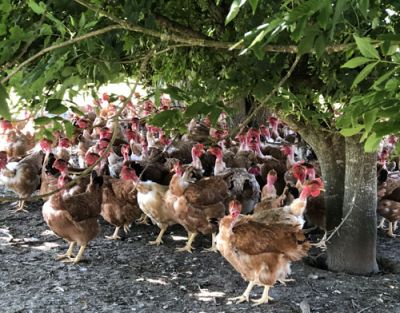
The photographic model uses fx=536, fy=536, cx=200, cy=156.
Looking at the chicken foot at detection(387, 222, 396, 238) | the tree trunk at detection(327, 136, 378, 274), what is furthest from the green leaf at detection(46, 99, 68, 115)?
the chicken foot at detection(387, 222, 396, 238)

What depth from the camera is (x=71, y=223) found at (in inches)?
241

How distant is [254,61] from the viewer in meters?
3.06

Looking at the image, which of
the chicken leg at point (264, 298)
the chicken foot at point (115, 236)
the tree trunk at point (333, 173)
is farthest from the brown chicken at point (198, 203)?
the chicken leg at point (264, 298)

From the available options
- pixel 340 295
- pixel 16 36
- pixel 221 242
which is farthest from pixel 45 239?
pixel 16 36

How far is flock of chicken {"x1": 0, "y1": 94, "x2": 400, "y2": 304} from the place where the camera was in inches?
198

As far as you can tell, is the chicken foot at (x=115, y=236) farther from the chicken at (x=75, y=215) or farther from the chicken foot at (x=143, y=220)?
the chicken at (x=75, y=215)

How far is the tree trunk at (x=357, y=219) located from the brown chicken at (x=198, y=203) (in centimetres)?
150

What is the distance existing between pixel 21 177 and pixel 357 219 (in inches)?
207

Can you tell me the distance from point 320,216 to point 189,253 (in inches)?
68.9

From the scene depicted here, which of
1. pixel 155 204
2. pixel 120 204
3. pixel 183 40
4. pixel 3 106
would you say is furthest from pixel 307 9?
pixel 120 204

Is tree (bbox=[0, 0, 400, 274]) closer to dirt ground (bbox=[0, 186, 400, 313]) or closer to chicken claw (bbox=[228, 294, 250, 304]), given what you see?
dirt ground (bbox=[0, 186, 400, 313])

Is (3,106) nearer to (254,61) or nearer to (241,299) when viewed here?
(254,61)

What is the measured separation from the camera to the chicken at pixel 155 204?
6926mm

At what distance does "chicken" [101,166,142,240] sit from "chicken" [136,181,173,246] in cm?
18
